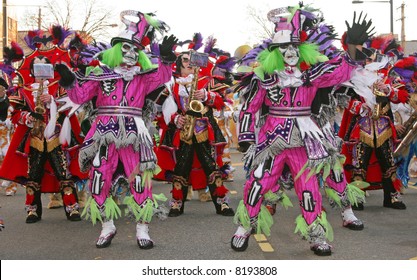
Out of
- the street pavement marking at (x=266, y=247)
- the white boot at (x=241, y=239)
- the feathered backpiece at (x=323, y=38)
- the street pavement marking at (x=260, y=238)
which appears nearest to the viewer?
the feathered backpiece at (x=323, y=38)

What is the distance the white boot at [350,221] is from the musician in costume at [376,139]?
51.0 inches

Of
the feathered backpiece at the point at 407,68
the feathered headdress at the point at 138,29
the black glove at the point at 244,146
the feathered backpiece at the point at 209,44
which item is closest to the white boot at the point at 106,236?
the black glove at the point at 244,146

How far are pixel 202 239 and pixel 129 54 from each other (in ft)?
6.90

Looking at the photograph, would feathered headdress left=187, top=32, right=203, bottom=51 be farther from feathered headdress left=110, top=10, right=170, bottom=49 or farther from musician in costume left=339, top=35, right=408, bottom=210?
musician in costume left=339, top=35, right=408, bottom=210

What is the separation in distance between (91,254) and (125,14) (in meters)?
2.41

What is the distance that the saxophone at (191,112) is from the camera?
752 centimetres

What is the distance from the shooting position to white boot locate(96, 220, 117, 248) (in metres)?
5.97

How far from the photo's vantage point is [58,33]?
778 cm

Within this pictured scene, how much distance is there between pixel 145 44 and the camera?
19.8 ft

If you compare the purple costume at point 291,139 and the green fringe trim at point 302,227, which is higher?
the purple costume at point 291,139

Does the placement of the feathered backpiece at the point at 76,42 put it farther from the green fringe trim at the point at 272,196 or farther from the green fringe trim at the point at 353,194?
the green fringe trim at the point at 353,194

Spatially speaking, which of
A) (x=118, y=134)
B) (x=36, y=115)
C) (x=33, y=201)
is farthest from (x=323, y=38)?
(x=33, y=201)

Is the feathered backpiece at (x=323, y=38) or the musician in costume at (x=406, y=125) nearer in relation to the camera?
the feathered backpiece at (x=323, y=38)

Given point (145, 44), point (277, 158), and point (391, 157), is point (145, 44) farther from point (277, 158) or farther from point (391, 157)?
point (391, 157)
